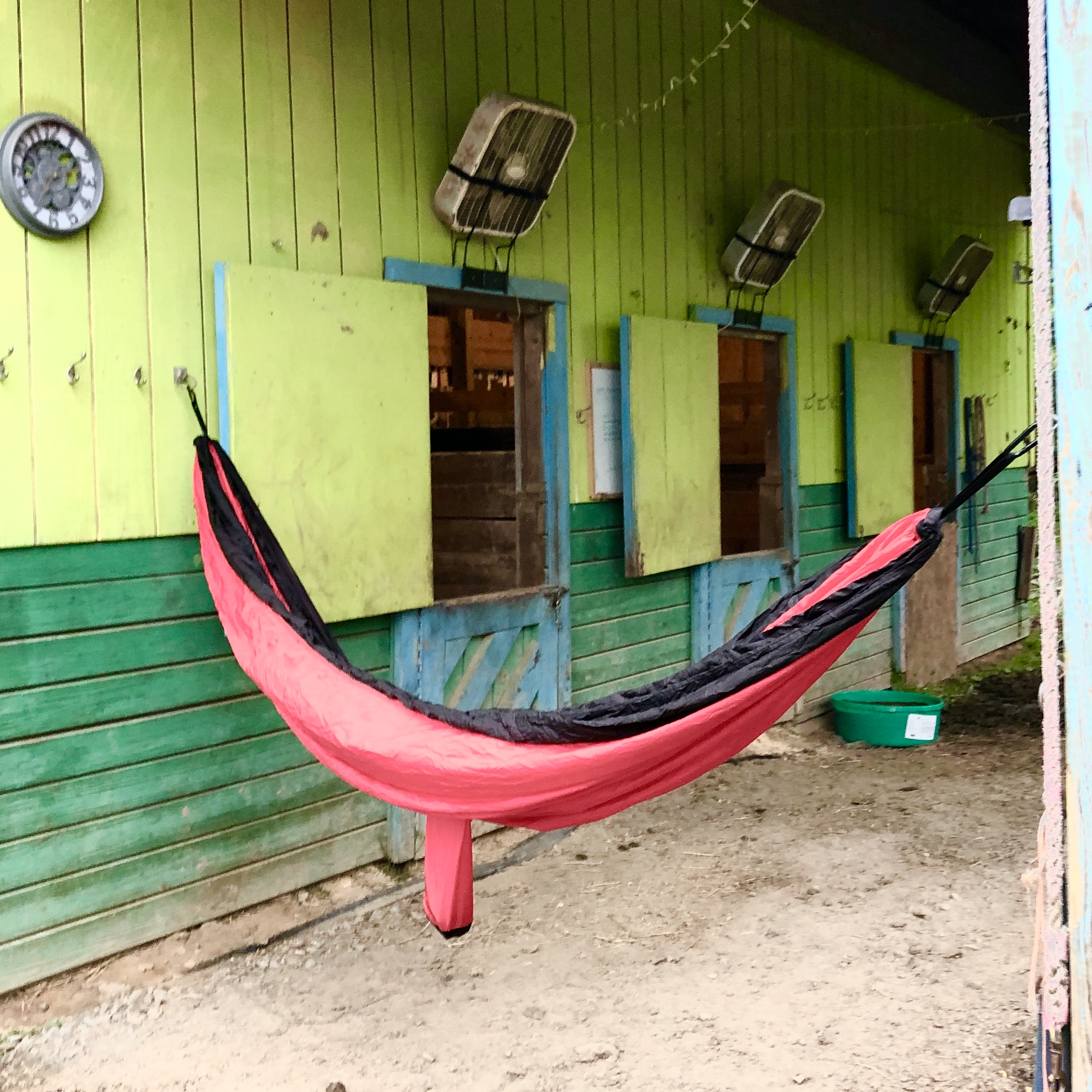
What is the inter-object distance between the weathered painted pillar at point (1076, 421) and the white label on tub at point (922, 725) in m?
3.77

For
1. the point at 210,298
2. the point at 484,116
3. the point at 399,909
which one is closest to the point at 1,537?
the point at 210,298

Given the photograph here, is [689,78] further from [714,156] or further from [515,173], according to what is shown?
[515,173]

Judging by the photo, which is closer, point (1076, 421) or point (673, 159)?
point (1076, 421)

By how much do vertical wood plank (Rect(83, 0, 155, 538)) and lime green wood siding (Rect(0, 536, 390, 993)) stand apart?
5.2 inches

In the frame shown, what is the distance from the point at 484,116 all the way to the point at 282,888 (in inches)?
83.2

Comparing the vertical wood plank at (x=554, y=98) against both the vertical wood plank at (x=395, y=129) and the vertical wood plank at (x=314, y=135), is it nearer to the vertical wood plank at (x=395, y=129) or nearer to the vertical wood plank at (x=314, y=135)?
the vertical wood plank at (x=395, y=129)

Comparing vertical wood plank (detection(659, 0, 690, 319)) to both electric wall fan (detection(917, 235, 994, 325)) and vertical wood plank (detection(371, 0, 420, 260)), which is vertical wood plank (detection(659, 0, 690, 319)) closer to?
vertical wood plank (detection(371, 0, 420, 260))

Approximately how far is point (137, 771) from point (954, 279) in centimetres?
496

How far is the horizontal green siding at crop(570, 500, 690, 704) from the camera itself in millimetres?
3977

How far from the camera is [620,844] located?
3.62 m

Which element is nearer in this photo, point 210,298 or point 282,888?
point 210,298

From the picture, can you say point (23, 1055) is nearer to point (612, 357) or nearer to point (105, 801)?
point (105, 801)

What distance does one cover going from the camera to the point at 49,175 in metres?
2.41

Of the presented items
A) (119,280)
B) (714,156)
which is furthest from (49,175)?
(714,156)
